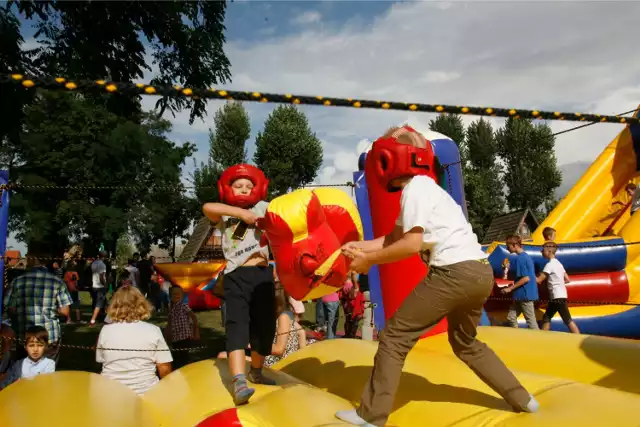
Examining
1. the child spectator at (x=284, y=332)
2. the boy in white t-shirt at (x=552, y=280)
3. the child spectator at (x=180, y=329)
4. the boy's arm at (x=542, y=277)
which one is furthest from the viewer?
the boy's arm at (x=542, y=277)

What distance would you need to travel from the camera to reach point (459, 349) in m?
→ 2.33

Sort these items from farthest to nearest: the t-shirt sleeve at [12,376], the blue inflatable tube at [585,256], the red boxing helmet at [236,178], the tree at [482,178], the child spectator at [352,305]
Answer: the tree at [482,178] < the child spectator at [352,305] < the blue inflatable tube at [585,256] < the t-shirt sleeve at [12,376] < the red boxing helmet at [236,178]

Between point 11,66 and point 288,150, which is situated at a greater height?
point 288,150

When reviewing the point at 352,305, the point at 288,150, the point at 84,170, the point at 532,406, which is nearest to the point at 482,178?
the point at 288,150

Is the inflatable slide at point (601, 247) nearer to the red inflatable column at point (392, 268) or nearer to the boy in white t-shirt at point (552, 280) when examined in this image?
the boy in white t-shirt at point (552, 280)

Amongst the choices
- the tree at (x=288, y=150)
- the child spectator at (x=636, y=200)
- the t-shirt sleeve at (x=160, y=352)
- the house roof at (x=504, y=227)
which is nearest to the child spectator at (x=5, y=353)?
the t-shirt sleeve at (x=160, y=352)

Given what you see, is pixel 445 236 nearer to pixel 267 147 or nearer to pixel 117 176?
pixel 117 176

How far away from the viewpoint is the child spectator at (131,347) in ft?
10.3

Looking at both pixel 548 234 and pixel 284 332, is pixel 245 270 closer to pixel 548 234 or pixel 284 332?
pixel 284 332

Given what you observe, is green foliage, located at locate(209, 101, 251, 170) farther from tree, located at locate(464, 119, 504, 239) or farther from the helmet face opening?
the helmet face opening

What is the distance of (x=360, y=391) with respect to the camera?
271cm

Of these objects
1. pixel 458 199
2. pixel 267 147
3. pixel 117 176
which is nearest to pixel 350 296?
pixel 458 199

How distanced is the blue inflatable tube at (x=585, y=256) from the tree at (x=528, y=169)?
115 ft

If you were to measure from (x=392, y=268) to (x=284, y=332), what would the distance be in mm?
1366
